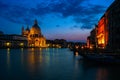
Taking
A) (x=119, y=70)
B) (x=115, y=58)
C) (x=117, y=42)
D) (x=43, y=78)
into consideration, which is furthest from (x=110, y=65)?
(x=117, y=42)

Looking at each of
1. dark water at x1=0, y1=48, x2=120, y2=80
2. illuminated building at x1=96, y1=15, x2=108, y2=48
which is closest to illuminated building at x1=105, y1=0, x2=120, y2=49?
illuminated building at x1=96, y1=15, x2=108, y2=48

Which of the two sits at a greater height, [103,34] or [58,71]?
[103,34]

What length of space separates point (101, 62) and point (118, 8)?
24.4 metres

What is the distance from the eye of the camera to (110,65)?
4675 centimetres

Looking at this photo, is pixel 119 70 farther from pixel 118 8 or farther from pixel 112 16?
pixel 112 16

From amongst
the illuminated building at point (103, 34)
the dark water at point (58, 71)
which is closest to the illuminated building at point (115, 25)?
the illuminated building at point (103, 34)

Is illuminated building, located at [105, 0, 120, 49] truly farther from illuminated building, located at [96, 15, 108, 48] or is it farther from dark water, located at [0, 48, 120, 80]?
dark water, located at [0, 48, 120, 80]

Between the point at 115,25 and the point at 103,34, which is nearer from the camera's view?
the point at 115,25

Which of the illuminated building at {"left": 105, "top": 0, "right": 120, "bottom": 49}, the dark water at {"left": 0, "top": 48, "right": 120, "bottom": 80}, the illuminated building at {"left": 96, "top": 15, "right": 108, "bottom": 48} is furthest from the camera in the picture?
the illuminated building at {"left": 96, "top": 15, "right": 108, "bottom": 48}

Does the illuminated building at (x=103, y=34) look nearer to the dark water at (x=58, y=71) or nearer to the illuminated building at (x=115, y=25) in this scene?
the illuminated building at (x=115, y=25)

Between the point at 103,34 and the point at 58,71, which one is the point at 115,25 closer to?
the point at 103,34

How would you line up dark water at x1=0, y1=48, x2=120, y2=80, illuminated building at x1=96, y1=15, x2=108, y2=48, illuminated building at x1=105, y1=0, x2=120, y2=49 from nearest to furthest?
dark water at x1=0, y1=48, x2=120, y2=80
illuminated building at x1=105, y1=0, x2=120, y2=49
illuminated building at x1=96, y1=15, x2=108, y2=48

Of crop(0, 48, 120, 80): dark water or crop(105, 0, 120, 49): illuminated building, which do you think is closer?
crop(0, 48, 120, 80): dark water

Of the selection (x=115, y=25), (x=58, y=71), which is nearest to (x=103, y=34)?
(x=115, y=25)
